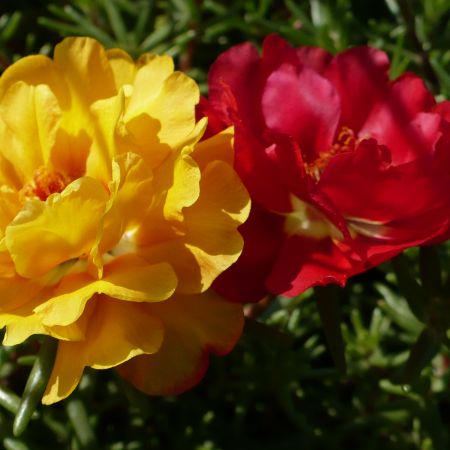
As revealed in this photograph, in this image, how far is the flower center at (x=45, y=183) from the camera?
A: 0.96 meters

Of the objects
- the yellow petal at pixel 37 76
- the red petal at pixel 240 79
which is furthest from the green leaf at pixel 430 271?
the yellow petal at pixel 37 76

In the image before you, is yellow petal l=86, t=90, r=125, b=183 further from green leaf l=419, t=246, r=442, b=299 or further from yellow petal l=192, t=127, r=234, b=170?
green leaf l=419, t=246, r=442, b=299

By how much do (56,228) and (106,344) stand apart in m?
0.13

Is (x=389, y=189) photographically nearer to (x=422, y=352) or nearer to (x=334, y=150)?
(x=334, y=150)

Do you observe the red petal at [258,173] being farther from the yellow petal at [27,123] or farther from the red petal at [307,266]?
the yellow petal at [27,123]

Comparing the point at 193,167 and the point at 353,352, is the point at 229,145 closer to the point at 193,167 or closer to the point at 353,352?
the point at 193,167

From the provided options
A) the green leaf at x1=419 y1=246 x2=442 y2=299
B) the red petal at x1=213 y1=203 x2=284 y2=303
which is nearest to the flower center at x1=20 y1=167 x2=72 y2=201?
the red petal at x1=213 y1=203 x2=284 y2=303

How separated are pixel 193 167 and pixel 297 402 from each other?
2.31ft

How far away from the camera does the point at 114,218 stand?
2.84 feet

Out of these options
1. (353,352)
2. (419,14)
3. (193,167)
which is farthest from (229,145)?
(419,14)

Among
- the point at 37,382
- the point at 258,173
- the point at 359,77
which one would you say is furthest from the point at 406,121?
the point at 37,382

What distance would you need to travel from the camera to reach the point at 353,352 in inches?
55.0

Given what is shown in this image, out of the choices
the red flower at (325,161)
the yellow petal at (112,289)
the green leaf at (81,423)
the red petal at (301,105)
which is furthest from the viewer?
the green leaf at (81,423)

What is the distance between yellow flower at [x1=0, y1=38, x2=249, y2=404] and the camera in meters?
0.84
